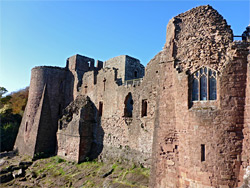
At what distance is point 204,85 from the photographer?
8.04 m

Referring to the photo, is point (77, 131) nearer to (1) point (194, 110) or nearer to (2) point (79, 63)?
(2) point (79, 63)

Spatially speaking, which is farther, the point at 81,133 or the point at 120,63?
the point at 120,63

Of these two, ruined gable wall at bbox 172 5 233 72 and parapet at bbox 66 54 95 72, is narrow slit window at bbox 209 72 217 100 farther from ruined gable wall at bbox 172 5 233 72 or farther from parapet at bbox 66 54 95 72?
parapet at bbox 66 54 95 72

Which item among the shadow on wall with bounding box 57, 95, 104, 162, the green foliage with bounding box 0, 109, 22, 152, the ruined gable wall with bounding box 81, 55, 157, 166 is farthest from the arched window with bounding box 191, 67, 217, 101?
the green foliage with bounding box 0, 109, 22, 152

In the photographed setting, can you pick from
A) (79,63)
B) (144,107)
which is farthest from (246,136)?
(79,63)

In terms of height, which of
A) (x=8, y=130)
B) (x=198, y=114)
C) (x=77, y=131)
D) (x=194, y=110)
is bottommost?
(x=8, y=130)

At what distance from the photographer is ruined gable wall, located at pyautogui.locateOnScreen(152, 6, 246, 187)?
23.6 ft

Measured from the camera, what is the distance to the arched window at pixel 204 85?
7.86 meters

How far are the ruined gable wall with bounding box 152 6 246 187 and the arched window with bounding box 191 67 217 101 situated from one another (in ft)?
0.74

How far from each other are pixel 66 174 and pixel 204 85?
1104 centimetres

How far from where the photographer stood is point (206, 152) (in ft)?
24.4

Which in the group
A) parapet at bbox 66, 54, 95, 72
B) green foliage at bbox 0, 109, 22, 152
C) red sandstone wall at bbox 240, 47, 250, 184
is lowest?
green foliage at bbox 0, 109, 22, 152

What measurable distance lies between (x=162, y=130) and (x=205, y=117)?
2049mm

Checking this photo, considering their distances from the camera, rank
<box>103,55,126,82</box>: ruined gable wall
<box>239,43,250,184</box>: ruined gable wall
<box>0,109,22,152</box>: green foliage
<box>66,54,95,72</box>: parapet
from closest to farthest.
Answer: <box>239,43,250,184</box>: ruined gable wall → <box>103,55,126,82</box>: ruined gable wall → <box>66,54,95,72</box>: parapet → <box>0,109,22,152</box>: green foliage
